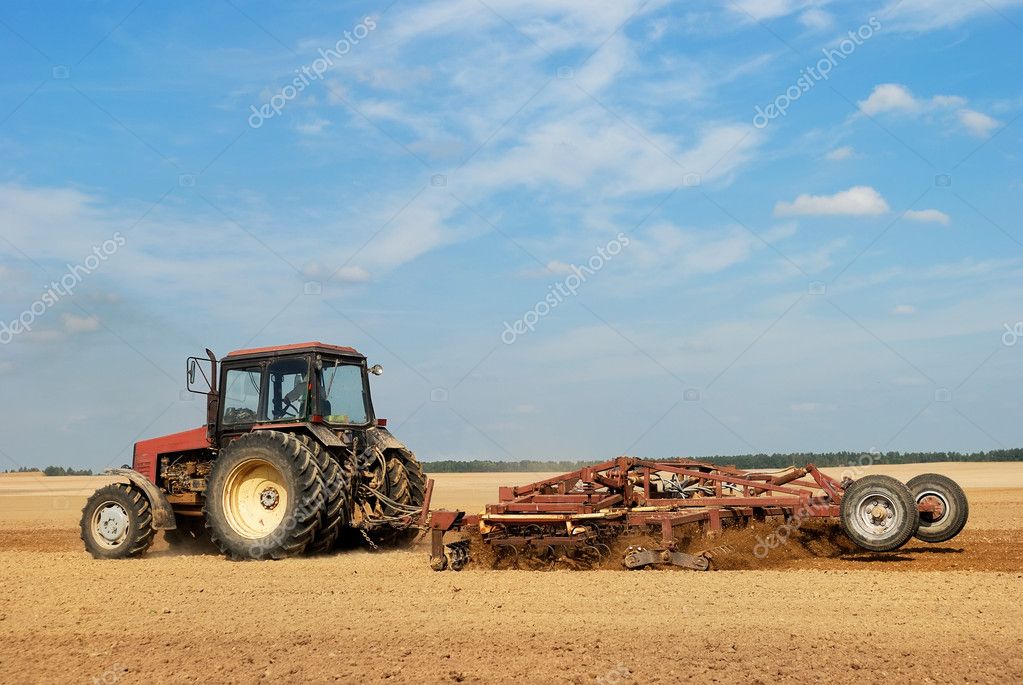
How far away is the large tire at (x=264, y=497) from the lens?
11.0 meters

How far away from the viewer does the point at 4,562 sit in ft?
40.1

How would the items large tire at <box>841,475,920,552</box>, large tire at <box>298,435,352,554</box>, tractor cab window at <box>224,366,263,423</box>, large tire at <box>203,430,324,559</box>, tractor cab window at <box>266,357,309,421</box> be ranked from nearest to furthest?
large tire at <box>841,475,920,552</box> < large tire at <box>203,430,324,559</box> < large tire at <box>298,435,352,554</box> < tractor cab window at <box>266,357,309,421</box> < tractor cab window at <box>224,366,263,423</box>

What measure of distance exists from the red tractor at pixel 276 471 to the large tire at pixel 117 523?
12mm

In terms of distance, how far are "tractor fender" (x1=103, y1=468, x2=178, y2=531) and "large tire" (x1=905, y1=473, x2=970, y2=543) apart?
8638mm

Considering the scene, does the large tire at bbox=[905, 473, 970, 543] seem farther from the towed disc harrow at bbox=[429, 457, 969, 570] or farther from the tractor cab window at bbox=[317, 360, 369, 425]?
the tractor cab window at bbox=[317, 360, 369, 425]

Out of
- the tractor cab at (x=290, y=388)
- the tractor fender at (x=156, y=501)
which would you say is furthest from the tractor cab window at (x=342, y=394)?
the tractor fender at (x=156, y=501)

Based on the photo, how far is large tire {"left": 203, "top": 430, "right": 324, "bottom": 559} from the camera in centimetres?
1104

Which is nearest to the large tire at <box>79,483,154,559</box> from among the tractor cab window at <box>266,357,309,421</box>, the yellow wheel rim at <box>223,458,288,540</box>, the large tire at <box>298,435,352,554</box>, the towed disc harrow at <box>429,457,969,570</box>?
the yellow wheel rim at <box>223,458,288,540</box>

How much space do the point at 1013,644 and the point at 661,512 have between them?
4.34 m

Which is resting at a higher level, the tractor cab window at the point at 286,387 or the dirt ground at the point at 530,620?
the tractor cab window at the point at 286,387

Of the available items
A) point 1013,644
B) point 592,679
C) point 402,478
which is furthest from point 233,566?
point 1013,644

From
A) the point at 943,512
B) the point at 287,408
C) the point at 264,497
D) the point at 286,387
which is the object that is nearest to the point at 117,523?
the point at 264,497

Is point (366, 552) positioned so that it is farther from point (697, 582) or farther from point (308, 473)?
point (697, 582)

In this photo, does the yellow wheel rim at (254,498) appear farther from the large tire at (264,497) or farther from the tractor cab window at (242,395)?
the tractor cab window at (242,395)
